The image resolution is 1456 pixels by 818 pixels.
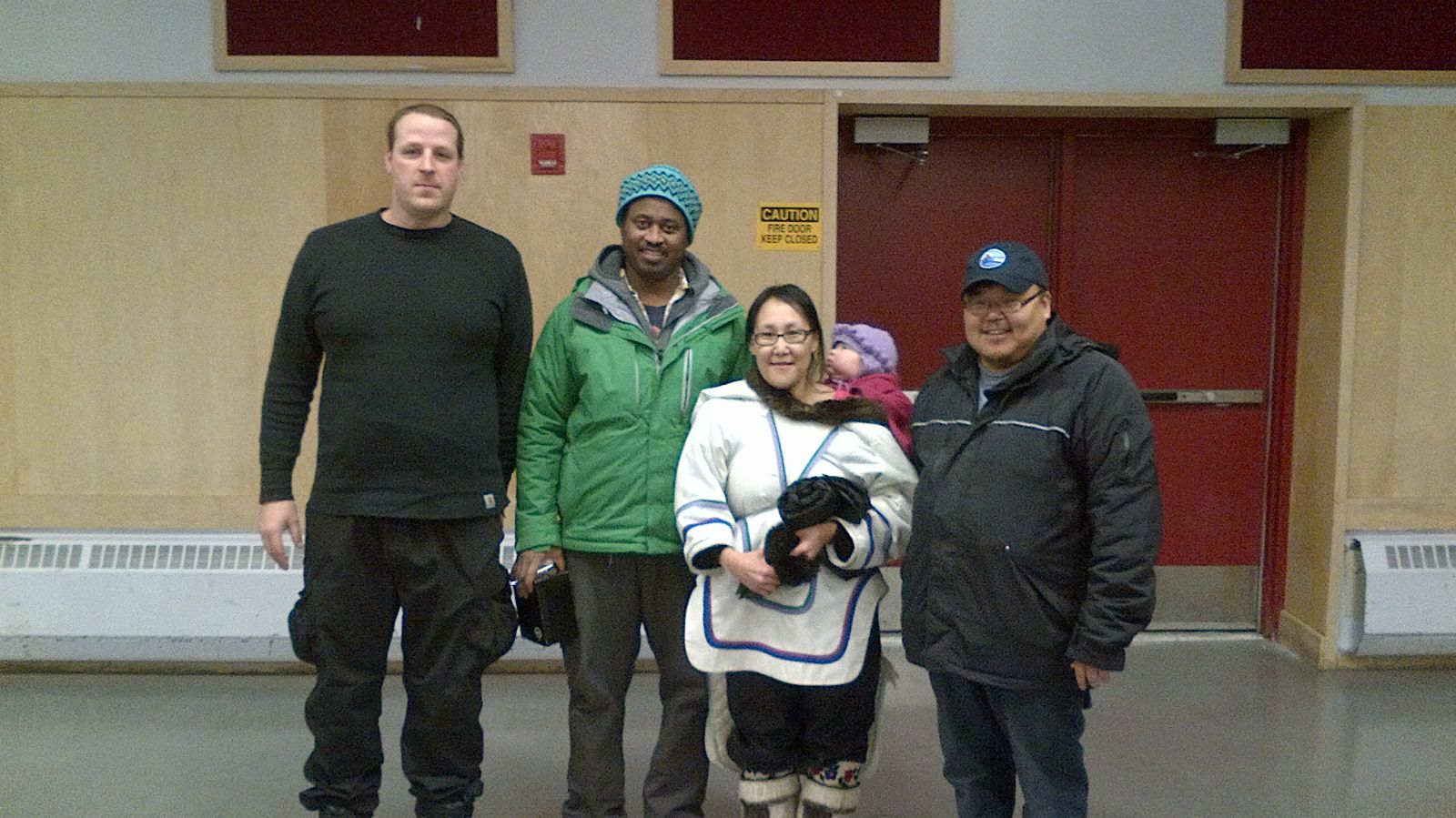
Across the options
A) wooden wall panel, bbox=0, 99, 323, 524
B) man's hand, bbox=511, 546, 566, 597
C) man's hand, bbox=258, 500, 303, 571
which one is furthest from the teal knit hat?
wooden wall panel, bbox=0, 99, 323, 524

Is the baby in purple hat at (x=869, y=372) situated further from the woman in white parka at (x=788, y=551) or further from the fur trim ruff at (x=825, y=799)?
the fur trim ruff at (x=825, y=799)

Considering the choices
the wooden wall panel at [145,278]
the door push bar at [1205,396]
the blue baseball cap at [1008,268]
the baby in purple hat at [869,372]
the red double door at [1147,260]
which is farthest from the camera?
the door push bar at [1205,396]

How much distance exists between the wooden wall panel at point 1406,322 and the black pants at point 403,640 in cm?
296

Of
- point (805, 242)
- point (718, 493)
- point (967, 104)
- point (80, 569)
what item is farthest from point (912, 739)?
point (80, 569)

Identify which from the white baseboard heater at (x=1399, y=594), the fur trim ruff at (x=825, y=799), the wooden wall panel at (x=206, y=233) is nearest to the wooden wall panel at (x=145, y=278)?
the wooden wall panel at (x=206, y=233)

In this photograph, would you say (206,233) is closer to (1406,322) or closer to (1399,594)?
(1406,322)

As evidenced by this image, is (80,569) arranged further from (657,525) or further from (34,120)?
(657,525)

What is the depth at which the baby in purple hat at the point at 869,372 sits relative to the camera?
2.31 m

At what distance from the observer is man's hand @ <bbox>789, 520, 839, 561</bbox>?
82.8 inches

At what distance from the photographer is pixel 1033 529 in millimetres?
1955

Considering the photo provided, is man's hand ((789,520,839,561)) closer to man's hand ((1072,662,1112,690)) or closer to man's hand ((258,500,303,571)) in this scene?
man's hand ((1072,662,1112,690))

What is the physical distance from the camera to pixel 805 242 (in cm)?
355

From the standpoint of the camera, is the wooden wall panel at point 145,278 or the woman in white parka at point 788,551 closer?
the woman in white parka at point 788,551

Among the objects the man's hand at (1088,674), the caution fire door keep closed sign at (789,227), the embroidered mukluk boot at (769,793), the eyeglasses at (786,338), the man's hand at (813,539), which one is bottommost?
the embroidered mukluk boot at (769,793)
